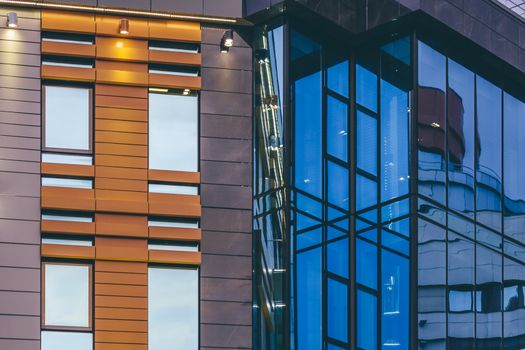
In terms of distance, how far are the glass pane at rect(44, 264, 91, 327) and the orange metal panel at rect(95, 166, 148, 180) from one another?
6.99 ft

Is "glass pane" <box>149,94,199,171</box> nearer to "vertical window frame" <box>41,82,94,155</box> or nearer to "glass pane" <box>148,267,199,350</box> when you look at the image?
"vertical window frame" <box>41,82,94,155</box>

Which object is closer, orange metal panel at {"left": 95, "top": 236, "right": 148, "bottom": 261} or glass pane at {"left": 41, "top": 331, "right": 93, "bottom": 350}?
glass pane at {"left": 41, "top": 331, "right": 93, "bottom": 350}

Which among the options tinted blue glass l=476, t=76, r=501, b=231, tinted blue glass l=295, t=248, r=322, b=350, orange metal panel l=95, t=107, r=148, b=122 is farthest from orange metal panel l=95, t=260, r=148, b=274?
tinted blue glass l=476, t=76, r=501, b=231

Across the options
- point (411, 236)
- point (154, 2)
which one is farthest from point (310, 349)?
point (154, 2)

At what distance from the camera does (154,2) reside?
118 feet

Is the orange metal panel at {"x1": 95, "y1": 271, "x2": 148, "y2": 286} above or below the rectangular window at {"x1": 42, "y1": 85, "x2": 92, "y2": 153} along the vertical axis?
below

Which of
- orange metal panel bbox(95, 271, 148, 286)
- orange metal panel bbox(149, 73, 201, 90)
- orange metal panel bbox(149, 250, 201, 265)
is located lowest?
orange metal panel bbox(95, 271, 148, 286)

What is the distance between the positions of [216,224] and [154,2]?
17.4 feet

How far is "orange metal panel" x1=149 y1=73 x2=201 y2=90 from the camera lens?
35844 mm

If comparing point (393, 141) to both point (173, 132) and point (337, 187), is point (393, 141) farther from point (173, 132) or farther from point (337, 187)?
point (173, 132)

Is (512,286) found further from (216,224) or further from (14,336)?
(14,336)

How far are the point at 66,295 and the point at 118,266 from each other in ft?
4.27

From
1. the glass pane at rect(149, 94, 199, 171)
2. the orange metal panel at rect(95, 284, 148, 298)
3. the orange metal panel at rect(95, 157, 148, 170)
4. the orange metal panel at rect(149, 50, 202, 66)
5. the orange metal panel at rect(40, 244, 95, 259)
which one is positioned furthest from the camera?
the orange metal panel at rect(149, 50, 202, 66)

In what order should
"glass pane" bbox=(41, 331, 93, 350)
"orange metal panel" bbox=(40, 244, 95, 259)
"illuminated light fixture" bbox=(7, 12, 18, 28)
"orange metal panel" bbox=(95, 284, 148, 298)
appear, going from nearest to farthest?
"glass pane" bbox=(41, 331, 93, 350)
"orange metal panel" bbox=(40, 244, 95, 259)
"orange metal panel" bbox=(95, 284, 148, 298)
"illuminated light fixture" bbox=(7, 12, 18, 28)
